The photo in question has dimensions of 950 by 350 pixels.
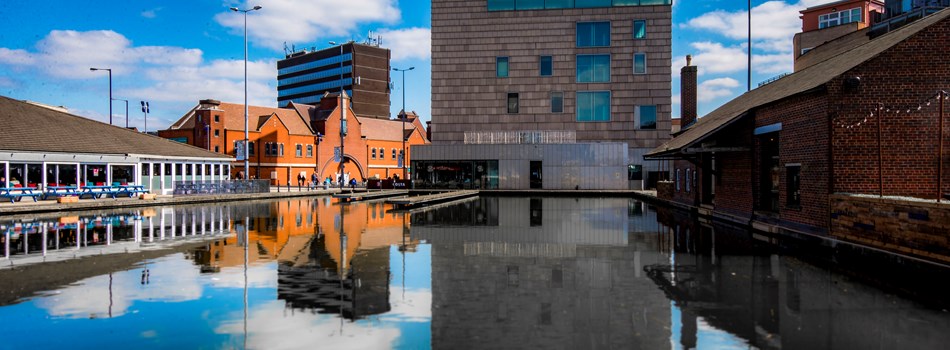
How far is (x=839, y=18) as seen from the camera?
55781mm

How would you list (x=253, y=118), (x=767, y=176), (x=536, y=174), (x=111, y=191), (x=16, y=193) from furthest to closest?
(x=253, y=118) → (x=536, y=174) → (x=111, y=191) → (x=16, y=193) → (x=767, y=176)

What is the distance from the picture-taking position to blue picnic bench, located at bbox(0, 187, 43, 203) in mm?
28834

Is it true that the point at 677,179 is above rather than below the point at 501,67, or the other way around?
below

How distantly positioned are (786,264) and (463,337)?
8083 mm

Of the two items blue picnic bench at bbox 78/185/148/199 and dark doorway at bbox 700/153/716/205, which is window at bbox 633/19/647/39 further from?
blue picnic bench at bbox 78/185/148/199

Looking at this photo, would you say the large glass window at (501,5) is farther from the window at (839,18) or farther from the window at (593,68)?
the window at (839,18)

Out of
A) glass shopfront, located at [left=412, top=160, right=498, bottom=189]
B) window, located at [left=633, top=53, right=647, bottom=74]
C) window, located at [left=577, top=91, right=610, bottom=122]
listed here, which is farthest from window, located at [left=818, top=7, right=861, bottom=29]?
glass shopfront, located at [left=412, top=160, right=498, bottom=189]

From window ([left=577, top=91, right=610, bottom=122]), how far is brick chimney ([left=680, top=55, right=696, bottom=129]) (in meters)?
9.47

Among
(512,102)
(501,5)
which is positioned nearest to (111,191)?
(512,102)

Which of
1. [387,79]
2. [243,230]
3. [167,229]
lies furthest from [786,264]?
[387,79]

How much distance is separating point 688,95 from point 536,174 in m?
13.8

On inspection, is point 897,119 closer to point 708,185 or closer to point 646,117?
point 708,185

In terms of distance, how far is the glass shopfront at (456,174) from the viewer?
4919 cm

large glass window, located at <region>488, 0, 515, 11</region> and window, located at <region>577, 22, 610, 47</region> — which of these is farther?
large glass window, located at <region>488, 0, 515, 11</region>
